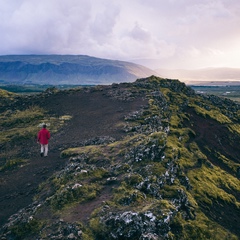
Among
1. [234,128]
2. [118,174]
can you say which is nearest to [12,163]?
[118,174]

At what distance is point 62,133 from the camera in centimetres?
4709

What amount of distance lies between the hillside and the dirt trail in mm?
161

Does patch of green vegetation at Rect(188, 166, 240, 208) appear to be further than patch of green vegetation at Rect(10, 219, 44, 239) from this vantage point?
Yes

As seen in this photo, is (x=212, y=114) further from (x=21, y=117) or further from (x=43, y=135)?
(x=43, y=135)

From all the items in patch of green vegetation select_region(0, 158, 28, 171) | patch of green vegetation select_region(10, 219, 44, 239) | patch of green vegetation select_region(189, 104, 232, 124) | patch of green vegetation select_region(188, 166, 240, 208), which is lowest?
patch of green vegetation select_region(188, 166, 240, 208)

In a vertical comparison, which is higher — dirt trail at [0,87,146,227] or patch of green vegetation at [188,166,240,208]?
dirt trail at [0,87,146,227]

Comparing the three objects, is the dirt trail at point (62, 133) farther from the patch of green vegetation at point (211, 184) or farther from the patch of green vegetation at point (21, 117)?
the patch of green vegetation at point (211, 184)

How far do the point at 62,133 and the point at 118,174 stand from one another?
793 inches

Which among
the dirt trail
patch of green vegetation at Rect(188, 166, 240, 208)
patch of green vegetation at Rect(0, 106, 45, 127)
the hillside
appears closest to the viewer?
the hillside

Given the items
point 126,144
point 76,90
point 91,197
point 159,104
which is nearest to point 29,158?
point 126,144

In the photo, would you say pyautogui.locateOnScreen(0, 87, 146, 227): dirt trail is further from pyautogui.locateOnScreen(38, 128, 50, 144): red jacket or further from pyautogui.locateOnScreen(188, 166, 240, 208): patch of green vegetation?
pyautogui.locateOnScreen(188, 166, 240, 208): patch of green vegetation

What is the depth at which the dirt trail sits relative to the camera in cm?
2867

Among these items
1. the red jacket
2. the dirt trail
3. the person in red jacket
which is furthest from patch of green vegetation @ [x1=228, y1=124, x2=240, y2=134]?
the red jacket

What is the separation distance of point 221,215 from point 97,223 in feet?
55.0
